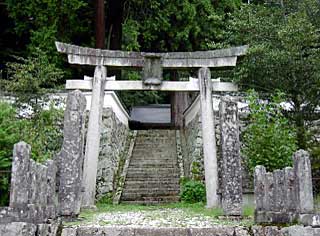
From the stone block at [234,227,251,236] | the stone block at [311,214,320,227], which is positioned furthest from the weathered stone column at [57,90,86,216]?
the stone block at [311,214,320,227]

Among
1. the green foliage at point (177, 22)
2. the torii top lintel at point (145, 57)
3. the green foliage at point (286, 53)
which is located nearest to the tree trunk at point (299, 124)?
the green foliage at point (286, 53)

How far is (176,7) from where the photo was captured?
50.3 ft

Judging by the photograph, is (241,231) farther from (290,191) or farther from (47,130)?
(47,130)

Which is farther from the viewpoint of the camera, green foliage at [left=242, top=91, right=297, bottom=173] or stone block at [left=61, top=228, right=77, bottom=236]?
green foliage at [left=242, top=91, right=297, bottom=173]

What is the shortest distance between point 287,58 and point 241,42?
1.85 m

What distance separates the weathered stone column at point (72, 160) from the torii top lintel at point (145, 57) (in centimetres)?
168

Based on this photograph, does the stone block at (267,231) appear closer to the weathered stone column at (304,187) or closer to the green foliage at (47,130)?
the weathered stone column at (304,187)

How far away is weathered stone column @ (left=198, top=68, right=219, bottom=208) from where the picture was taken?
9.55 meters

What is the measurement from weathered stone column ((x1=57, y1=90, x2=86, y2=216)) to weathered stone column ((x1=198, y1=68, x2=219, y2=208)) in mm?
2805

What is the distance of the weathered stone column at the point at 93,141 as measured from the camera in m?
9.50

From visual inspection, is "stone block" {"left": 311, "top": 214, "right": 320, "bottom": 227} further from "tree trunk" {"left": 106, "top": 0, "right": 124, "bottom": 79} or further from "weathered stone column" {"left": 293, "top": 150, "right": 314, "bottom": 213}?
"tree trunk" {"left": 106, "top": 0, "right": 124, "bottom": 79}

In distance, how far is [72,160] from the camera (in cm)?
845

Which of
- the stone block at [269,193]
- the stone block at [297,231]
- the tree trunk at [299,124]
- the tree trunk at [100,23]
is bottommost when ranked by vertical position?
the stone block at [297,231]

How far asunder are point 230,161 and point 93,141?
3.12 metres
